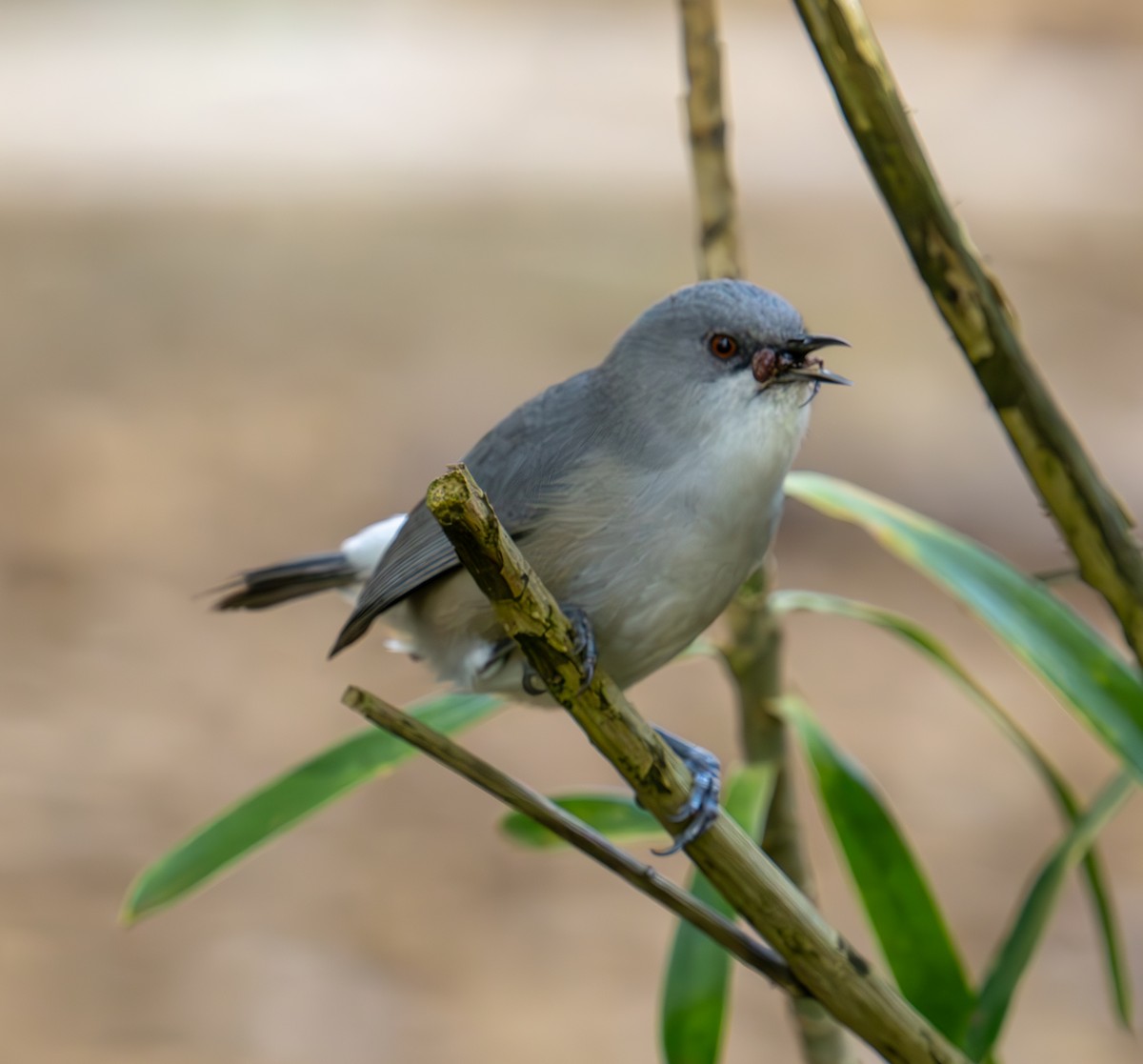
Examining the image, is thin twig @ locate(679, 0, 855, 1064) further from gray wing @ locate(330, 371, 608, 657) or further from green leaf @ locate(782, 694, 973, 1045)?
gray wing @ locate(330, 371, 608, 657)

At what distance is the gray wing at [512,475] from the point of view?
1.83 metres

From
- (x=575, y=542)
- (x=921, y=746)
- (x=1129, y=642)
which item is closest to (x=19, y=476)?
(x=921, y=746)

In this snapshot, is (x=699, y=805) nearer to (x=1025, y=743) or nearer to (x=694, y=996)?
A: (x=694, y=996)

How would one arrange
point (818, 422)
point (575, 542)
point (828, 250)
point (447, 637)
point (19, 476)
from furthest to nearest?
1. point (828, 250)
2. point (818, 422)
3. point (19, 476)
4. point (447, 637)
5. point (575, 542)

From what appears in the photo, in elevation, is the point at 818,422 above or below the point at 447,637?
below

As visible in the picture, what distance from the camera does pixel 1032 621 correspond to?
181cm

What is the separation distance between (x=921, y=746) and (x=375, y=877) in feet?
6.07

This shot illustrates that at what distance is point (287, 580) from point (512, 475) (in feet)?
1.72

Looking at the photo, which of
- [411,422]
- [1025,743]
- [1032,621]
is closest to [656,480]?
[1032,621]

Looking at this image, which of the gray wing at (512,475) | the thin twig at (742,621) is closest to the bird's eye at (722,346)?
the gray wing at (512,475)

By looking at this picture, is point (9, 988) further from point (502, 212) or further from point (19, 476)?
point (502, 212)

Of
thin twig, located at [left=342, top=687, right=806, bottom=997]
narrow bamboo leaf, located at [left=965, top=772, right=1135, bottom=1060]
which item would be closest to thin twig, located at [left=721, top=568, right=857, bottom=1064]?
narrow bamboo leaf, located at [left=965, top=772, right=1135, bottom=1060]

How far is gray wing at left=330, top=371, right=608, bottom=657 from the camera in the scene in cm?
183

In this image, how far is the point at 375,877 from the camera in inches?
172
